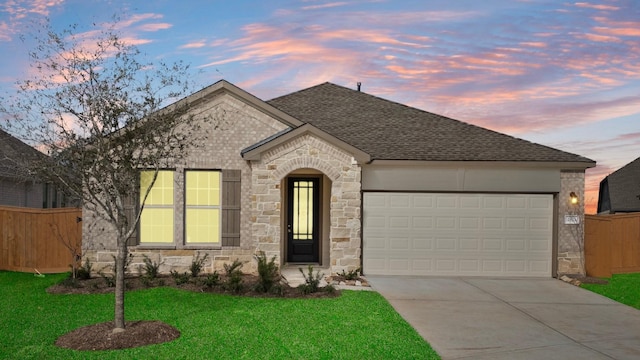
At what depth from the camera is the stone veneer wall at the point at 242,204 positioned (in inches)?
574

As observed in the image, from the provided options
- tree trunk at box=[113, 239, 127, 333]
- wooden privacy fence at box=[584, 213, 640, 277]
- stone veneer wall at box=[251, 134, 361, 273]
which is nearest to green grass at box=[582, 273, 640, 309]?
wooden privacy fence at box=[584, 213, 640, 277]

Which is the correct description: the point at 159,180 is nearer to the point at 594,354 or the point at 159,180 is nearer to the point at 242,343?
the point at 242,343

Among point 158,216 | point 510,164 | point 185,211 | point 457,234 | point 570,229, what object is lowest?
point 457,234

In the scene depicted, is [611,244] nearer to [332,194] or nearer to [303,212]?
[332,194]

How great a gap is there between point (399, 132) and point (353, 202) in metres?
3.61

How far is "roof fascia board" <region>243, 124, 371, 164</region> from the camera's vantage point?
Result: 46.4 ft

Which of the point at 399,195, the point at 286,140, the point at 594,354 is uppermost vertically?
the point at 286,140

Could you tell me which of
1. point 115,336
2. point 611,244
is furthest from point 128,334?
point 611,244

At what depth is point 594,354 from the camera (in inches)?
324

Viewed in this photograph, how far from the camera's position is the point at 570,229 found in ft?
50.9

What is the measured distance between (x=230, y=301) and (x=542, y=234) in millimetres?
8856

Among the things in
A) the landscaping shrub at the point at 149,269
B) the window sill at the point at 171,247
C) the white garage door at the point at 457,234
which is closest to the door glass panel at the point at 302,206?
the white garage door at the point at 457,234

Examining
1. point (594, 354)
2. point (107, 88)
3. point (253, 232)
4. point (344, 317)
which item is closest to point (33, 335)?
point (107, 88)

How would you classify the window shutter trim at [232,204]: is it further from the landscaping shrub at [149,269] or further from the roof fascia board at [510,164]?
the roof fascia board at [510,164]
